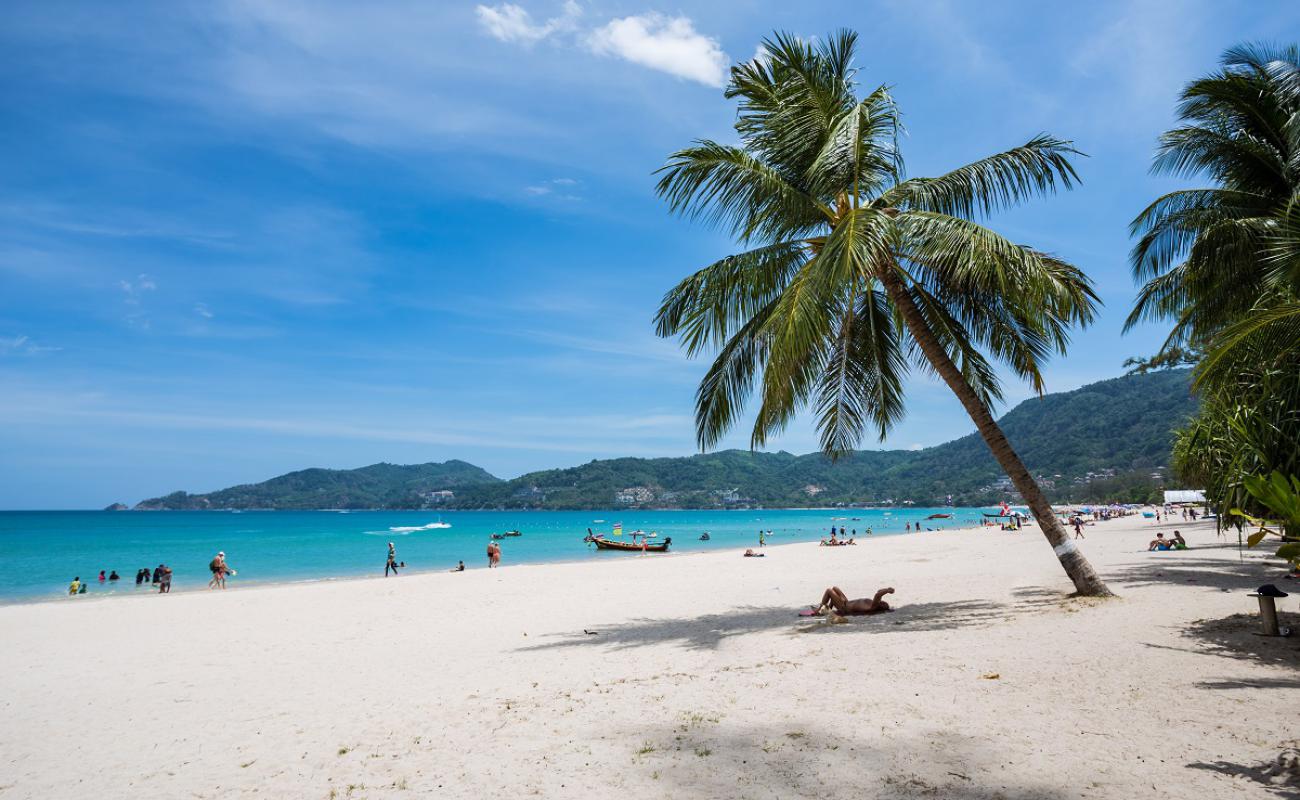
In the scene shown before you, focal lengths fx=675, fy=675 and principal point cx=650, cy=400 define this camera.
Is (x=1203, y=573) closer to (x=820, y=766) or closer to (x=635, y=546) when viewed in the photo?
(x=820, y=766)

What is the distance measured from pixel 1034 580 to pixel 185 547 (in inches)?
2419

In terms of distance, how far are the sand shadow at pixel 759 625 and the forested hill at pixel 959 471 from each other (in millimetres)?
80141

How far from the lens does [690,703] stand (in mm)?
5645

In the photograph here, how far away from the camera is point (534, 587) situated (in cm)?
1828

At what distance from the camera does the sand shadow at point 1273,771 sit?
343 centimetres

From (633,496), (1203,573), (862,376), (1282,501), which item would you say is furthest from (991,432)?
(633,496)

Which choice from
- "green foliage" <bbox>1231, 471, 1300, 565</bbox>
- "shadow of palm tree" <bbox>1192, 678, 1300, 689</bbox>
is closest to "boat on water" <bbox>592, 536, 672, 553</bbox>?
"shadow of palm tree" <bbox>1192, 678, 1300, 689</bbox>

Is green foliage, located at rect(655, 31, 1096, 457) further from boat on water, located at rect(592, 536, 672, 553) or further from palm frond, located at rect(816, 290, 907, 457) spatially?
boat on water, located at rect(592, 536, 672, 553)

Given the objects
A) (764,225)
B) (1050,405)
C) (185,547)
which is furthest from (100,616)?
(1050,405)

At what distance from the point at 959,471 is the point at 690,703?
553 ft

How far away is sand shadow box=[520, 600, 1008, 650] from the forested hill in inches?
3155

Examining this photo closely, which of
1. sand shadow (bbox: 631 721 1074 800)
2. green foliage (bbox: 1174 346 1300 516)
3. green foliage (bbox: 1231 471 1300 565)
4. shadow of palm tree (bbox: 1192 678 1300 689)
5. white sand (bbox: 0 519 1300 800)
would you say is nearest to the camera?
green foliage (bbox: 1231 471 1300 565)

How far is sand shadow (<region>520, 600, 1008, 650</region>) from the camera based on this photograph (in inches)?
349

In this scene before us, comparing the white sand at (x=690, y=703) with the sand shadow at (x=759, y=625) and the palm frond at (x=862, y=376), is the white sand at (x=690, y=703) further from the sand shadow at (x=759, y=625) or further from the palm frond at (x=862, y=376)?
A: the palm frond at (x=862, y=376)
